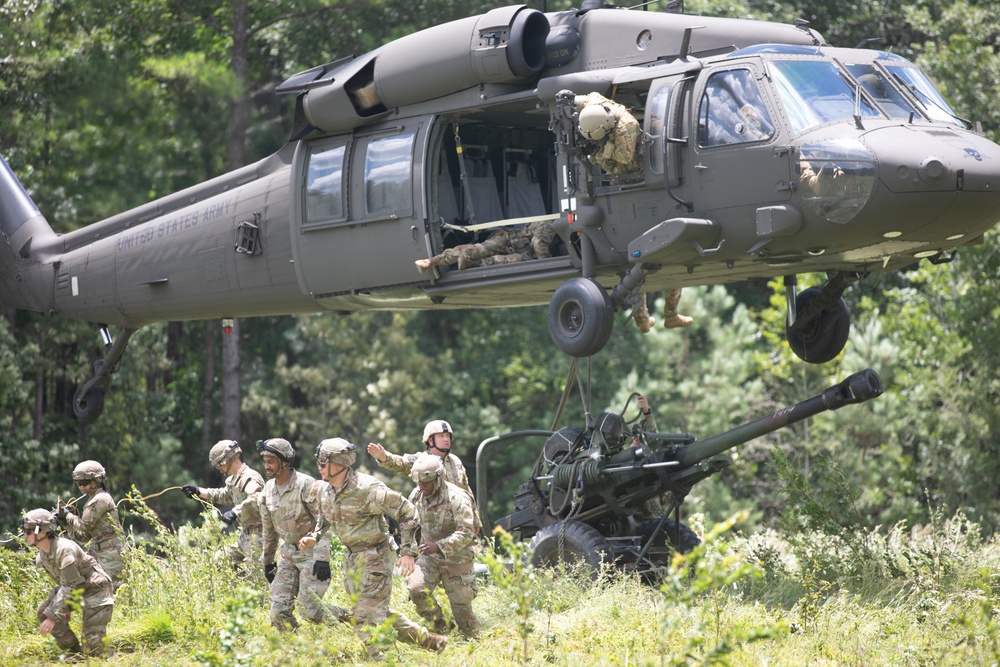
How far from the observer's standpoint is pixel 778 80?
356 inches

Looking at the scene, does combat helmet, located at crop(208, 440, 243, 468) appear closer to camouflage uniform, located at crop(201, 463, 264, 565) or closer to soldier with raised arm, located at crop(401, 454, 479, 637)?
Answer: camouflage uniform, located at crop(201, 463, 264, 565)

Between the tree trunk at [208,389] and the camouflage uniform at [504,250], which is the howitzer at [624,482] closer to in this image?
the camouflage uniform at [504,250]

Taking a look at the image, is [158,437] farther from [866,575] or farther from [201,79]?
[866,575]

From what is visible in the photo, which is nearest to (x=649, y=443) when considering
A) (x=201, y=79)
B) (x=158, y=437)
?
(x=201, y=79)

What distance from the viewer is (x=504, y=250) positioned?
10914 millimetres

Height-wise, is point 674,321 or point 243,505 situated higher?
point 674,321

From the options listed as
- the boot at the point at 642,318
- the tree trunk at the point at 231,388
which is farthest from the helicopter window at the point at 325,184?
the tree trunk at the point at 231,388

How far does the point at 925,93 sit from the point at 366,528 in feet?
16.9

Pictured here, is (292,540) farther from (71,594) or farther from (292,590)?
(71,594)

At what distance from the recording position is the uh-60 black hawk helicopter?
8.83m

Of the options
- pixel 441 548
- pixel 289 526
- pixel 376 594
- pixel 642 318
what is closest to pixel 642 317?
pixel 642 318

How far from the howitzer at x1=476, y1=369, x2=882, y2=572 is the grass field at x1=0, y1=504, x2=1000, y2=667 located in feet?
1.66

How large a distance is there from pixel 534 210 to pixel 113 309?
15.8 feet

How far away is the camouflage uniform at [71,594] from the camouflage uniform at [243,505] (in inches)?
57.7
